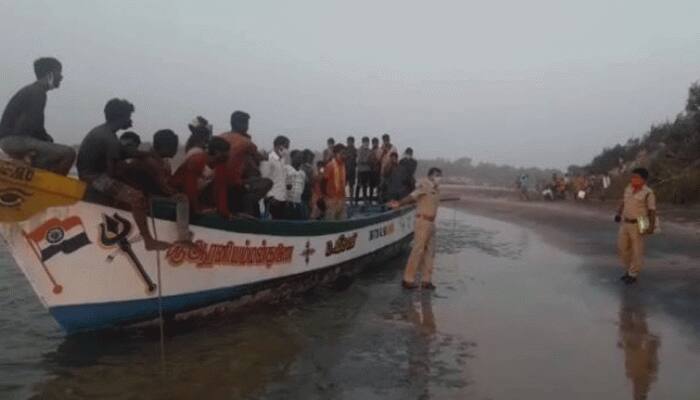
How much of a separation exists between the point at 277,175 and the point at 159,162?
2.68 metres

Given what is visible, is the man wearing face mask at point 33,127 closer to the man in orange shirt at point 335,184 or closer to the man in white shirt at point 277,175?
the man in white shirt at point 277,175

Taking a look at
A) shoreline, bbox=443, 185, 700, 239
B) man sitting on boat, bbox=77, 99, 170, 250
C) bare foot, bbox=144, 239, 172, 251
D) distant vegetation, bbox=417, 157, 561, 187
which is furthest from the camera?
distant vegetation, bbox=417, 157, 561, 187

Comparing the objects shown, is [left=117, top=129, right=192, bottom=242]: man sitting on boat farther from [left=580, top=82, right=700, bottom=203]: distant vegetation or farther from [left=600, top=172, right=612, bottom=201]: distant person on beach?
[left=600, top=172, right=612, bottom=201]: distant person on beach

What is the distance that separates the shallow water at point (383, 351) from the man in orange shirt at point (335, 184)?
1.67 meters

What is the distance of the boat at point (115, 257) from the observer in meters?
5.69

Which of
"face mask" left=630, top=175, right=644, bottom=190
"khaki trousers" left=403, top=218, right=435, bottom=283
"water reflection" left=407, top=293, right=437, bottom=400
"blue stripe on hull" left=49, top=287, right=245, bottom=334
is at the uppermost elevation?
"face mask" left=630, top=175, right=644, bottom=190

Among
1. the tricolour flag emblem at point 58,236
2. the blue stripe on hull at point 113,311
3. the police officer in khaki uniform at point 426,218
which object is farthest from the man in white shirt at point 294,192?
the tricolour flag emblem at point 58,236

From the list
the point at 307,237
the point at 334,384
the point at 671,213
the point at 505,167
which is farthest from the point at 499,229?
the point at 505,167

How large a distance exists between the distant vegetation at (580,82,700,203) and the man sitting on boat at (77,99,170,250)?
22.9 meters

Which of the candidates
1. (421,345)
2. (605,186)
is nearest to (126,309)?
(421,345)

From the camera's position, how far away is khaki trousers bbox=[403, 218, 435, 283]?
9.49m

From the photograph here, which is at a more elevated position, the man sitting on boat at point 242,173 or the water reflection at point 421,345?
the man sitting on boat at point 242,173

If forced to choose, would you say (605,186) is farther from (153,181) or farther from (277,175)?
(153,181)

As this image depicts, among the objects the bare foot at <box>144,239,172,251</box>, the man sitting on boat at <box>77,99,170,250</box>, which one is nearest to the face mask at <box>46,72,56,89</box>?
the man sitting on boat at <box>77,99,170,250</box>
